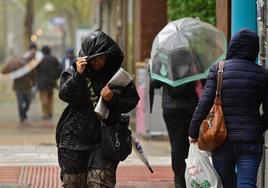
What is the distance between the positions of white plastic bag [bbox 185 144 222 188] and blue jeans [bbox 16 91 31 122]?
40.1 feet

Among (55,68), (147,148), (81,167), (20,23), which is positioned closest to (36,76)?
(55,68)

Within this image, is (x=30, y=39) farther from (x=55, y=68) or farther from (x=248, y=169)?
(x=248, y=169)

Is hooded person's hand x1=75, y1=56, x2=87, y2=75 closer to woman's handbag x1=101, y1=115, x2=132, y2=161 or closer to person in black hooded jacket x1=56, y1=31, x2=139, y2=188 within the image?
person in black hooded jacket x1=56, y1=31, x2=139, y2=188

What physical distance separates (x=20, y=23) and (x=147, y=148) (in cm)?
3619

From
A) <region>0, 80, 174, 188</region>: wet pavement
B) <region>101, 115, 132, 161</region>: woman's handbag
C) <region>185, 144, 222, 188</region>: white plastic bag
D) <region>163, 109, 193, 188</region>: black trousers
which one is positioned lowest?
<region>0, 80, 174, 188</region>: wet pavement

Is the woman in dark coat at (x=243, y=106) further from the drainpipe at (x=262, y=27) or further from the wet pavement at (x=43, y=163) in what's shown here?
the wet pavement at (x=43, y=163)

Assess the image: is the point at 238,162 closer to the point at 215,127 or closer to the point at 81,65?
the point at 215,127

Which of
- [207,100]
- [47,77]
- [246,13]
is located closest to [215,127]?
[207,100]

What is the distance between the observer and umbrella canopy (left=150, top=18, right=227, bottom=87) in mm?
7438

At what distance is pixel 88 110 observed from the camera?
539cm

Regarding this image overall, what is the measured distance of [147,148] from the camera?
38.7ft

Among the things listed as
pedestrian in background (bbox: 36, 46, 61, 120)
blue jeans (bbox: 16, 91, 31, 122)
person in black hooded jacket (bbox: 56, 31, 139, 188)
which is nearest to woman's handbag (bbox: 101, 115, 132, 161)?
person in black hooded jacket (bbox: 56, 31, 139, 188)

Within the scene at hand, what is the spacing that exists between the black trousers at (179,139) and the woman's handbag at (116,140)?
6.42 feet

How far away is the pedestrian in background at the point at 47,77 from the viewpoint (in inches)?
708
